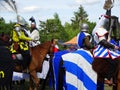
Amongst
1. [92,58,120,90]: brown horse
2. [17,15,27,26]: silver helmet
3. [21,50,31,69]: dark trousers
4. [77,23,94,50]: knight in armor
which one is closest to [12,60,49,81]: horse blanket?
[21,50,31,69]: dark trousers

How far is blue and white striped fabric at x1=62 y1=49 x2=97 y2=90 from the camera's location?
8.87m

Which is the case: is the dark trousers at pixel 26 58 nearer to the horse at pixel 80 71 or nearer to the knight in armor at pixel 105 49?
the horse at pixel 80 71

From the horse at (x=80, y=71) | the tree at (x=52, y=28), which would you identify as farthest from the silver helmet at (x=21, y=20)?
the tree at (x=52, y=28)

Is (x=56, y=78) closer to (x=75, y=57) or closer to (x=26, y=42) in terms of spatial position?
(x=75, y=57)

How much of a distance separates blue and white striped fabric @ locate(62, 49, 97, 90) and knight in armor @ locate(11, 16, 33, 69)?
415 centimetres

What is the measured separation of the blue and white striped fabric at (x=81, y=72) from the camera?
8.87 m

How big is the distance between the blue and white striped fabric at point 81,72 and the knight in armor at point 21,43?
4.15m

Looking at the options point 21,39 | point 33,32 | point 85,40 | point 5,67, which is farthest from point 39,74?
point 85,40

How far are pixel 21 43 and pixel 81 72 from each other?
4.46m

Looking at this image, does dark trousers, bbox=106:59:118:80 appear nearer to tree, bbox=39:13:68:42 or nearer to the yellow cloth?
the yellow cloth

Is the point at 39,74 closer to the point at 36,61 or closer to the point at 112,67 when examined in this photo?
the point at 36,61

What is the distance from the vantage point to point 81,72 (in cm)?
888

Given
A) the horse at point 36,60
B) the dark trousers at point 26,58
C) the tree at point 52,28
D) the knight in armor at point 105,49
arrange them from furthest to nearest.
A: the tree at point 52,28
the horse at point 36,60
the dark trousers at point 26,58
the knight in armor at point 105,49

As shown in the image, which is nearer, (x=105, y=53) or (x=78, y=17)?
(x=105, y=53)
